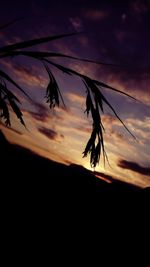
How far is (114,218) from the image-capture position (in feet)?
8.68

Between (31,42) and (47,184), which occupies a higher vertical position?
(31,42)

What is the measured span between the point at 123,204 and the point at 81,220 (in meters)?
0.64

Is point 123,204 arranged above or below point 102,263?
above

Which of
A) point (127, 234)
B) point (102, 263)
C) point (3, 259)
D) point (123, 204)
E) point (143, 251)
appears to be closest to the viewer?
point (3, 259)

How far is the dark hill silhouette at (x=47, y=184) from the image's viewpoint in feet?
8.67

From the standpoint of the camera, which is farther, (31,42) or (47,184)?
(47,184)

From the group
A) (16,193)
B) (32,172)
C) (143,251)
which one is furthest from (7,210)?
(143,251)

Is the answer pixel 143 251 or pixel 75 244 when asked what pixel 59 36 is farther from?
pixel 143 251

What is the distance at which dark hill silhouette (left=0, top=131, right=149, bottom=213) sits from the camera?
2.64 metres

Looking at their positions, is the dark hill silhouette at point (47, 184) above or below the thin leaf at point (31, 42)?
below

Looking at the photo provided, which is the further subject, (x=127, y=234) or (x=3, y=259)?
(x=127, y=234)

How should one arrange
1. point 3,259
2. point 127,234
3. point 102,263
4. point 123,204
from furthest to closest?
point 123,204, point 127,234, point 102,263, point 3,259

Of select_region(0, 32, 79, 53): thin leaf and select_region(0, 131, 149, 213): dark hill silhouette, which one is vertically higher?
select_region(0, 32, 79, 53): thin leaf

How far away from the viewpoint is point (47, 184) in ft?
9.87
